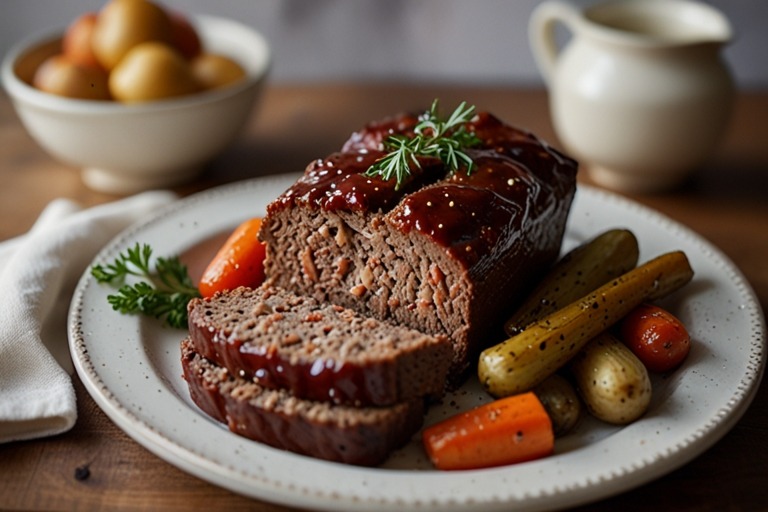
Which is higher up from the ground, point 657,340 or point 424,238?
point 424,238

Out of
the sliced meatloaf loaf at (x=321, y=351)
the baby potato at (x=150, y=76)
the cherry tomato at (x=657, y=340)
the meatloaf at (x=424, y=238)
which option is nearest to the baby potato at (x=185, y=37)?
the baby potato at (x=150, y=76)

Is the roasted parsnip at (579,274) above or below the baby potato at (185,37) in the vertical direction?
below

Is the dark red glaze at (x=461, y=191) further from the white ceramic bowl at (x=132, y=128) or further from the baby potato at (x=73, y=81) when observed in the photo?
the baby potato at (x=73, y=81)

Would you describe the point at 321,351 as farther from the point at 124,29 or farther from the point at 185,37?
the point at 185,37

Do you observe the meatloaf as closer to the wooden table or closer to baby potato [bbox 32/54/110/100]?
the wooden table

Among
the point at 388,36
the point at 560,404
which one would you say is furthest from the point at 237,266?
the point at 388,36

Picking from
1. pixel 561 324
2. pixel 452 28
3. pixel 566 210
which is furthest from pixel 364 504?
pixel 452 28
